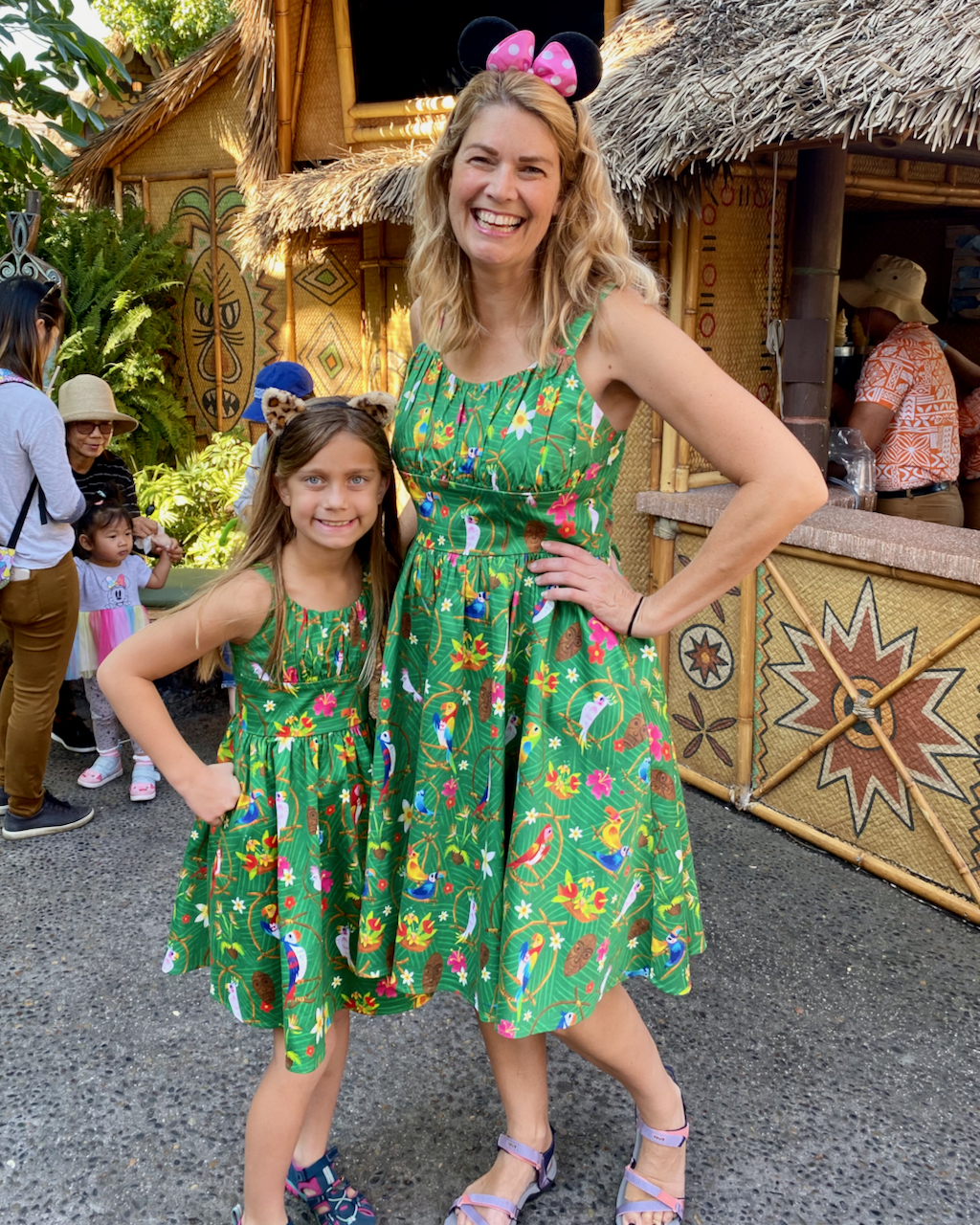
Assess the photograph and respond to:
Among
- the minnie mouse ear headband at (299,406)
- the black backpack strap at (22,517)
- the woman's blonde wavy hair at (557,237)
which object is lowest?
the black backpack strap at (22,517)

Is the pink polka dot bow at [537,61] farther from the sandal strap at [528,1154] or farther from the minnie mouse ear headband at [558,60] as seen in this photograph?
the sandal strap at [528,1154]

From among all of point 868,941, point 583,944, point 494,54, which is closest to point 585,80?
point 494,54

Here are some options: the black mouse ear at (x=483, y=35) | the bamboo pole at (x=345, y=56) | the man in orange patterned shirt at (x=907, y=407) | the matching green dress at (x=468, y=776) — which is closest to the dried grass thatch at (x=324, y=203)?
the bamboo pole at (x=345, y=56)

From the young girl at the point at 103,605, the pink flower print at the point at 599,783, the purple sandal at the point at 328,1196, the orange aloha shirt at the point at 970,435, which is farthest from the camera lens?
the orange aloha shirt at the point at 970,435

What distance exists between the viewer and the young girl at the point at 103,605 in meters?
4.11

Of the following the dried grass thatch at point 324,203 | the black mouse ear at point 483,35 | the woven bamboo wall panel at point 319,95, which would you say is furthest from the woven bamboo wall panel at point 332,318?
the black mouse ear at point 483,35

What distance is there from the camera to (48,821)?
376 centimetres

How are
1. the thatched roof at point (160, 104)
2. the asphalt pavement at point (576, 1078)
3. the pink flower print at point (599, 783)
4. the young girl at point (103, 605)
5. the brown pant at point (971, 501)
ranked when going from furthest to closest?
the thatched roof at point (160, 104)
the brown pant at point (971, 501)
the young girl at point (103, 605)
the asphalt pavement at point (576, 1078)
the pink flower print at point (599, 783)

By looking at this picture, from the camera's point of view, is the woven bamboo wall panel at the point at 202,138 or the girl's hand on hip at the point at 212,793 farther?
the woven bamboo wall panel at the point at 202,138

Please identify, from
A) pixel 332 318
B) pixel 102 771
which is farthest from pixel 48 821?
pixel 332 318

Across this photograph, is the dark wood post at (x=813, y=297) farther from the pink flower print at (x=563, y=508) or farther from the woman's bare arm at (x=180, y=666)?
the woman's bare arm at (x=180, y=666)

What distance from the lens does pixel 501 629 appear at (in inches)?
68.0

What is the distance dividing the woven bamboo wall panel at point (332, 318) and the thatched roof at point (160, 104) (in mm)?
1645

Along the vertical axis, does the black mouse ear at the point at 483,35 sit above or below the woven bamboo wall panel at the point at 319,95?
below
